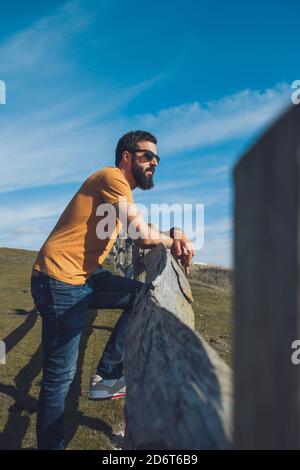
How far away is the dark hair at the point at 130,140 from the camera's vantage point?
168 inches

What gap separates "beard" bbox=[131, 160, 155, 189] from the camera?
14.0 ft

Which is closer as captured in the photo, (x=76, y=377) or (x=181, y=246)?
(x=181, y=246)

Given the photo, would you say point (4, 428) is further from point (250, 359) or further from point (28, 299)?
point (28, 299)

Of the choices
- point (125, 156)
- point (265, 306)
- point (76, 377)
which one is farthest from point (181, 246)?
point (265, 306)

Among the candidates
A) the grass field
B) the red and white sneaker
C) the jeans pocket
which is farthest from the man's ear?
the grass field

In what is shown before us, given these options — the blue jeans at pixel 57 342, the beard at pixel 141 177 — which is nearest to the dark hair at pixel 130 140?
the beard at pixel 141 177

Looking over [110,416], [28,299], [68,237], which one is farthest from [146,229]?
[28,299]

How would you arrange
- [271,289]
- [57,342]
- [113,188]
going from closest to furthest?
[271,289], [57,342], [113,188]

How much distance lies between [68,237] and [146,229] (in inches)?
26.3

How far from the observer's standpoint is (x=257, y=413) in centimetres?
111

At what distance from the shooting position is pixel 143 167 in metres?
4.29

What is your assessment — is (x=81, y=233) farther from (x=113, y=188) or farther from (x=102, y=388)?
(x=102, y=388)

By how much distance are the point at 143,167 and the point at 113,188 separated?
82 centimetres

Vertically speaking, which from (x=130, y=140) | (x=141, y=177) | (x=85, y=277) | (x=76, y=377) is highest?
(x=130, y=140)
